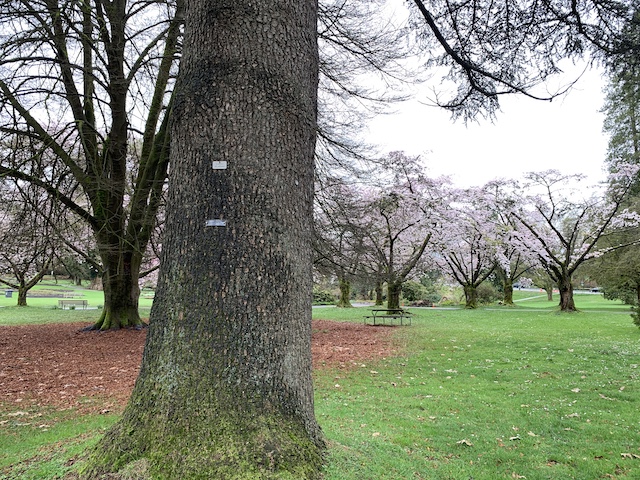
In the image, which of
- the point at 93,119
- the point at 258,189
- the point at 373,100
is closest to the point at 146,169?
the point at 93,119

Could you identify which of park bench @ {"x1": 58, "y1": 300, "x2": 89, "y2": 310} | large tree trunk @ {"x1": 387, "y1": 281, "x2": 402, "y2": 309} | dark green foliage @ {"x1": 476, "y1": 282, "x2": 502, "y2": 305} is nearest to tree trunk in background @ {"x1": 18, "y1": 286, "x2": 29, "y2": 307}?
park bench @ {"x1": 58, "y1": 300, "x2": 89, "y2": 310}

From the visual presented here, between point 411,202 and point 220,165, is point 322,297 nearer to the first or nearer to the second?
point 411,202

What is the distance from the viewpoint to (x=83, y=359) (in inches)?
289

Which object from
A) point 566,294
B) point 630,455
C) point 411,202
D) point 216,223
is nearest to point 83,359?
point 216,223

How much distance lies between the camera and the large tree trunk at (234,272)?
187 cm

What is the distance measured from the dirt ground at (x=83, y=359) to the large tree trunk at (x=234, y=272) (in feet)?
10.3

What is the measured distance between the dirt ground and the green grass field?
561 millimetres

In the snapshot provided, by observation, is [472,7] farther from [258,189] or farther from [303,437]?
[303,437]

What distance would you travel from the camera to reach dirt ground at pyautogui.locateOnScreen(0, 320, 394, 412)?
4.99 m

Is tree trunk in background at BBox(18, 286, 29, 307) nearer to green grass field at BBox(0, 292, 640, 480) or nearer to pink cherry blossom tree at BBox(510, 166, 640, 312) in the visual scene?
green grass field at BBox(0, 292, 640, 480)

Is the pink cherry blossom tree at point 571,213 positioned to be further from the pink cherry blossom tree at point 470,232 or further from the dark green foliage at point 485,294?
the dark green foliage at point 485,294

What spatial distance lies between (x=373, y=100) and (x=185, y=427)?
22.9 feet

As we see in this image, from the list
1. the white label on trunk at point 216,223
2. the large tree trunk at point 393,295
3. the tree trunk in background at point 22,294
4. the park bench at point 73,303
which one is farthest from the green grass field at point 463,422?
the tree trunk in background at point 22,294

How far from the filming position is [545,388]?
215 inches
